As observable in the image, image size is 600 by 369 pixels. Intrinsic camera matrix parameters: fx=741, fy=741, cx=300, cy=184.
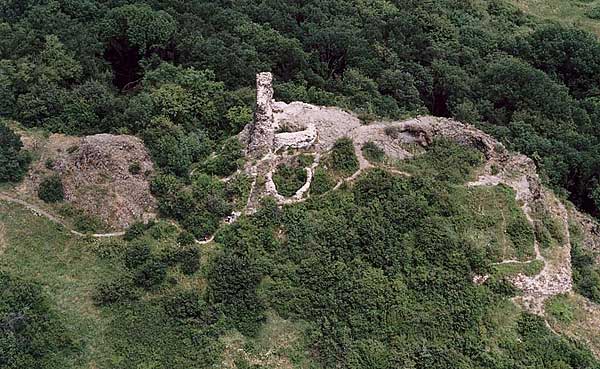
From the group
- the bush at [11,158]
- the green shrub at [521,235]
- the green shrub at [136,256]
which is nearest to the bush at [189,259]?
the green shrub at [136,256]

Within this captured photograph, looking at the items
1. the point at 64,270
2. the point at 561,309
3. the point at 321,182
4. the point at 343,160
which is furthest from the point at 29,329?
the point at 561,309

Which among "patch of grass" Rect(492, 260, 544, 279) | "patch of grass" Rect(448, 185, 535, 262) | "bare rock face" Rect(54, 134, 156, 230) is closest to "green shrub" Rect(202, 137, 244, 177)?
"bare rock face" Rect(54, 134, 156, 230)

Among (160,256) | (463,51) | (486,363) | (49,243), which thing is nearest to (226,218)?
(160,256)

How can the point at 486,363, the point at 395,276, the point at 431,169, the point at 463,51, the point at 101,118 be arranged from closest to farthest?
the point at 486,363
the point at 395,276
the point at 431,169
the point at 101,118
the point at 463,51

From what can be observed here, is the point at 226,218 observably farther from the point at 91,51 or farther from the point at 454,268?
the point at 91,51

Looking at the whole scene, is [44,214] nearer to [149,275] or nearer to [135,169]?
[135,169]

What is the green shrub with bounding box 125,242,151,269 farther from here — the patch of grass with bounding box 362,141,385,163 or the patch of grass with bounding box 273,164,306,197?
the patch of grass with bounding box 362,141,385,163
